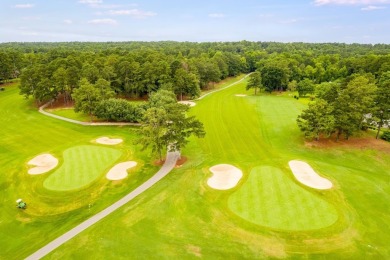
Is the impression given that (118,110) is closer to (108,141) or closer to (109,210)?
(108,141)

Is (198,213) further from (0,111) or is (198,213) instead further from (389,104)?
(0,111)

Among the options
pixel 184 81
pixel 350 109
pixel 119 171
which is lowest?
pixel 119 171

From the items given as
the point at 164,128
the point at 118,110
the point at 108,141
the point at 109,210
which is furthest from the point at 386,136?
the point at 118,110

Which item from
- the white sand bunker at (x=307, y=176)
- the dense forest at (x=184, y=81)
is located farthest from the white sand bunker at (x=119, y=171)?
the white sand bunker at (x=307, y=176)

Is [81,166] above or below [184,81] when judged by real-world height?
below

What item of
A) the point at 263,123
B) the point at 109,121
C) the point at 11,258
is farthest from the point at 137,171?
the point at 263,123
